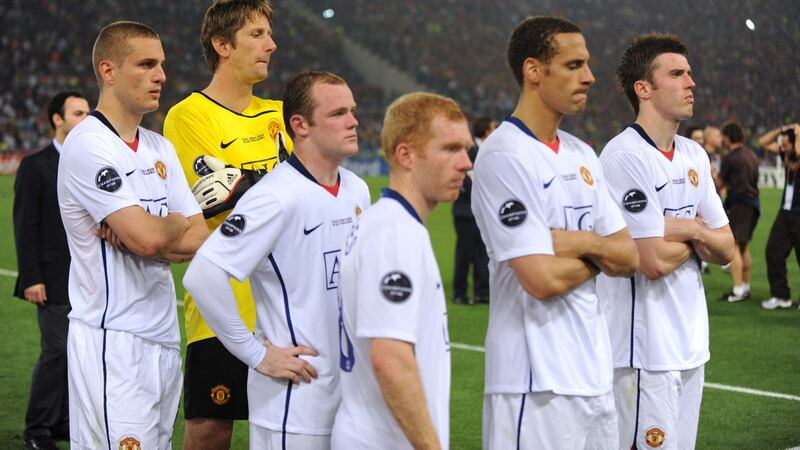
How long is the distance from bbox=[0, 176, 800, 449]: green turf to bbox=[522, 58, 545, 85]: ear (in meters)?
3.62

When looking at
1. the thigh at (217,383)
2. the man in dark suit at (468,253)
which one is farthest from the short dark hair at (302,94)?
the man in dark suit at (468,253)

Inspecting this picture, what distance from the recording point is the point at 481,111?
4809 cm

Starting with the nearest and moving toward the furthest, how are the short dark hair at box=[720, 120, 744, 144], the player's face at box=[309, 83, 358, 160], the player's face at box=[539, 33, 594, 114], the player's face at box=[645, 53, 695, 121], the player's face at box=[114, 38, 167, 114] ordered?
the player's face at box=[309, 83, 358, 160] → the player's face at box=[539, 33, 594, 114] → the player's face at box=[114, 38, 167, 114] → the player's face at box=[645, 53, 695, 121] → the short dark hair at box=[720, 120, 744, 144]

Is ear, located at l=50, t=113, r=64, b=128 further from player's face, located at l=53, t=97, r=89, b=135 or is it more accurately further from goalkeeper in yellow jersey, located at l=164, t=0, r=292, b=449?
goalkeeper in yellow jersey, located at l=164, t=0, r=292, b=449

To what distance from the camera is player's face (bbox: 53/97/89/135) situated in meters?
7.20

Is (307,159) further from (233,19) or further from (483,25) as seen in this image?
(483,25)

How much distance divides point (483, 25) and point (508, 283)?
178ft

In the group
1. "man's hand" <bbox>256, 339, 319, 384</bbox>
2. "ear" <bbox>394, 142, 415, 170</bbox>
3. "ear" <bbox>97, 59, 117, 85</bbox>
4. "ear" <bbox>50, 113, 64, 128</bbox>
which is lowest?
"man's hand" <bbox>256, 339, 319, 384</bbox>

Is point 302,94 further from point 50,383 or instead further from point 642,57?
point 50,383

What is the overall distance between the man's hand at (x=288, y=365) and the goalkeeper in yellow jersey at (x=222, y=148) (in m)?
0.96

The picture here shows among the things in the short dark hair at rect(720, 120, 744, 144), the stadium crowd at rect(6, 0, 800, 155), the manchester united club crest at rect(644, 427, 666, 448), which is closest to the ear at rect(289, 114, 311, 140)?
the manchester united club crest at rect(644, 427, 666, 448)

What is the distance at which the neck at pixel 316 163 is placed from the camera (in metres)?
3.85

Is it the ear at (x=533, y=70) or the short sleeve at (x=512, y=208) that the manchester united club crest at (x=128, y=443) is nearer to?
the short sleeve at (x=512, y=208)

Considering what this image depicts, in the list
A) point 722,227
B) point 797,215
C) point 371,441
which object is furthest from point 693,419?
point 797,215
